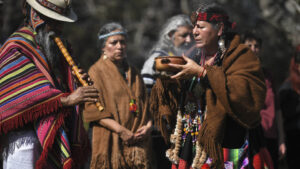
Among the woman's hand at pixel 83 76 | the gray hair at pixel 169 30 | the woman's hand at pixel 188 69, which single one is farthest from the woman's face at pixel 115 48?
the woman's hand at pixel 188 69

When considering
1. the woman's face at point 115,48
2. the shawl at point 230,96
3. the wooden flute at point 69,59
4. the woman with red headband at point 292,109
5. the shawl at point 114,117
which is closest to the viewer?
the shawl at point 230,96

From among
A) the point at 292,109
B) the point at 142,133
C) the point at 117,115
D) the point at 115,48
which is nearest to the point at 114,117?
the point at 117,115

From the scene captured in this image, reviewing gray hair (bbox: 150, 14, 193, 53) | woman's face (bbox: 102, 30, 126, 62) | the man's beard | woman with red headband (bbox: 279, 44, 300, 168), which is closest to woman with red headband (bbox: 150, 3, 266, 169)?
the man's beard

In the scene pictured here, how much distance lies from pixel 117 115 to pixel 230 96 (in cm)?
169

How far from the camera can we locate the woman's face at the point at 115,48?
437 centimetres

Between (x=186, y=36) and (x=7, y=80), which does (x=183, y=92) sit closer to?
(x=7, y=80)

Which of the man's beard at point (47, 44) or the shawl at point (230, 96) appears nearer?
the shawl at point (230, 96)

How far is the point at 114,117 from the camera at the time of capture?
160 inches

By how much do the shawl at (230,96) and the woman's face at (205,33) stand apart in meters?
0.17

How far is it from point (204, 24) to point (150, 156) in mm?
1843

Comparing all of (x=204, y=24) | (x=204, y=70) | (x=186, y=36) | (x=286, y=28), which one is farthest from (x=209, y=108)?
(x=286, y=28)

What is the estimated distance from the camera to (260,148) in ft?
10.6

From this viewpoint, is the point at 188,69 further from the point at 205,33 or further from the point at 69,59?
the point at 69,59

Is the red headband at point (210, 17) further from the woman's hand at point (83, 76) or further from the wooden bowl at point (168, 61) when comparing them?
the woman's hand at point (83, 76)
